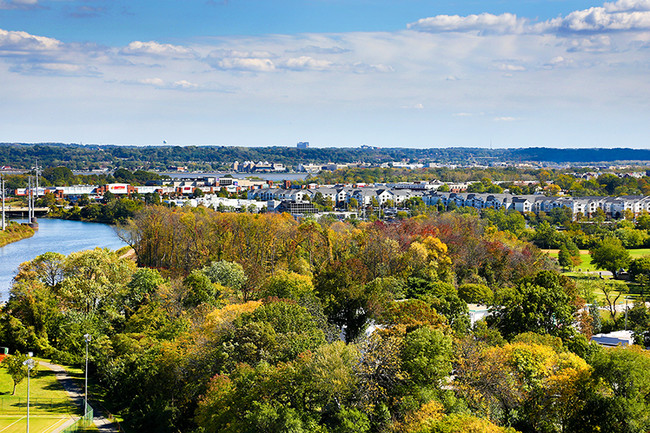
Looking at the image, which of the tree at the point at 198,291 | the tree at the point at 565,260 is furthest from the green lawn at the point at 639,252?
the tree at the point at 198,291

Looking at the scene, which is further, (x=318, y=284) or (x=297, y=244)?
(x=297, y=244)

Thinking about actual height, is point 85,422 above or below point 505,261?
below

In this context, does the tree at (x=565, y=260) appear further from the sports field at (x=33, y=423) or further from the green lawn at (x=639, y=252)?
the sports field at (x=33, y=423)

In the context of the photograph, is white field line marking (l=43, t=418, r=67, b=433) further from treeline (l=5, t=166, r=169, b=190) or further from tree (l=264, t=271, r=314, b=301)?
treeline (l=5, t=166, r=169, b=190)

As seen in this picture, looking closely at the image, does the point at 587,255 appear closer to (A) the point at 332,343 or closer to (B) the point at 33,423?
(A) the point at 332,343

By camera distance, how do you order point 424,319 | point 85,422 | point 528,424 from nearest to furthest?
point 528,424, point 85,422, point 424,319

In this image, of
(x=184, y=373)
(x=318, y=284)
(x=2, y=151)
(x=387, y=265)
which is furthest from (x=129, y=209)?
(x=2, y=151)

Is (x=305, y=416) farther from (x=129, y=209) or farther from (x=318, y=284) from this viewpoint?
(x=129, y=209)
